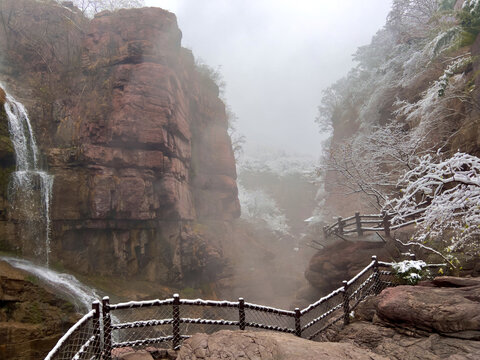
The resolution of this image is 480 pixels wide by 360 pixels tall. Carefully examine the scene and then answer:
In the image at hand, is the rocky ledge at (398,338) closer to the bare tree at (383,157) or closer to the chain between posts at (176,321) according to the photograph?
the chain between posts at (176,321)

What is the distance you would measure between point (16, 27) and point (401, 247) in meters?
28.4

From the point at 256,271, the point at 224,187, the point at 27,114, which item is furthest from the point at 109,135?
the point at 256,271

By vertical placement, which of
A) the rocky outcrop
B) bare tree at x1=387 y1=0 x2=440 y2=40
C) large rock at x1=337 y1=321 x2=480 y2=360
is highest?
bare tree at x1=387 y1=0 x2=440 y2=40

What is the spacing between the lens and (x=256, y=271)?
88.2 ft

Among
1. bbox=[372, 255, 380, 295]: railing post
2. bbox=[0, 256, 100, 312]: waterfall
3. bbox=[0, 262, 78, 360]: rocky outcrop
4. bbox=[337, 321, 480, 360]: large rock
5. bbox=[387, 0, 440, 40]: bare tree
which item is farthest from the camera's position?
bbox=[387, 0, 440, 40]: bare tree

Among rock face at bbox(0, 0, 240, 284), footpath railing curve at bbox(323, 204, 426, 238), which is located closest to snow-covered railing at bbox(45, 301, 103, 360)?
footpath railing curve at bbox(323, 204, 426, 238)

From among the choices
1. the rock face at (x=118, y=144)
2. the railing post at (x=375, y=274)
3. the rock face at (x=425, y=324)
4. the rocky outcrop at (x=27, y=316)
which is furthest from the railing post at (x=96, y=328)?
the rock face at (x=118, y=144)

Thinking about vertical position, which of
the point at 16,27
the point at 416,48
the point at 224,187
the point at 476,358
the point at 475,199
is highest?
the point at 16,27

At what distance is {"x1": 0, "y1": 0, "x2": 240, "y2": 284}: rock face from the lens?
62.6 feet

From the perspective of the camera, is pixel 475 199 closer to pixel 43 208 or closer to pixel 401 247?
pixel 401 247

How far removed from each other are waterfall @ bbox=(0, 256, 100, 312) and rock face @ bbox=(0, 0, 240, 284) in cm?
206

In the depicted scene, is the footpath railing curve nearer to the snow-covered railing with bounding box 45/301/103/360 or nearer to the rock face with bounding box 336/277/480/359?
the rock face with bounding box 336/277/480/359

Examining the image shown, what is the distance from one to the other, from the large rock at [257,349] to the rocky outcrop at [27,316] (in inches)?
360

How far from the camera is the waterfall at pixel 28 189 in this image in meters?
16.8
